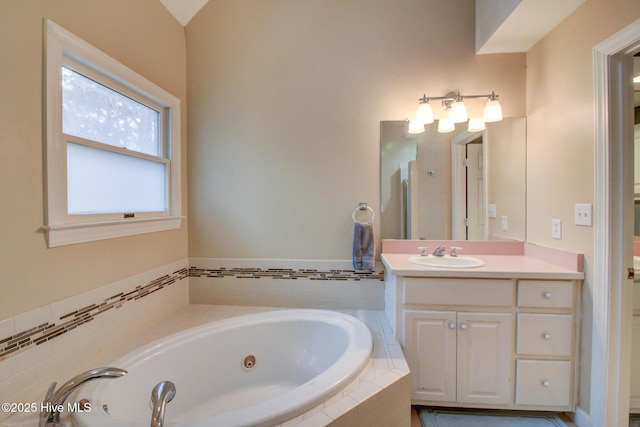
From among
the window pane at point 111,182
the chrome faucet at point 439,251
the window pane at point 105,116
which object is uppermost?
the window pane at point 105,116

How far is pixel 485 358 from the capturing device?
1491mm

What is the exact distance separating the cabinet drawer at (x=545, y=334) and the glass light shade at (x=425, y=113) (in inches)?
50.7

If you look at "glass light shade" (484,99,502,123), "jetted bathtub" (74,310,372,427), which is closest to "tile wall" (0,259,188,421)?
"jetted bathtub" (74,310,372,427)

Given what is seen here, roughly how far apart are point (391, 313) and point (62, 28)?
7.07 ft

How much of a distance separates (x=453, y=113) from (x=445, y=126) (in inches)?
3.7

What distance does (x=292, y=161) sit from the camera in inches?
78.2

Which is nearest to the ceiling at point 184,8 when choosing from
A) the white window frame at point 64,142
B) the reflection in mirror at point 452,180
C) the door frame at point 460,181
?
the white window frame at point 64,142

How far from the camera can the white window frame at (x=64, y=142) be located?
3.63ft

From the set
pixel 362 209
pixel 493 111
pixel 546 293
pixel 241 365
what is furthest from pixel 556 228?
pixel 241 365

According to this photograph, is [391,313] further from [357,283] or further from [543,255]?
[543,255]

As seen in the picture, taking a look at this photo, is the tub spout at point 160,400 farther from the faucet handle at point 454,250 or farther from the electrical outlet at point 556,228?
the electrical outlet at point 556,228

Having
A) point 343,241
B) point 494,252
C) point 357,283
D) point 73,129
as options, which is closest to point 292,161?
point 343,241

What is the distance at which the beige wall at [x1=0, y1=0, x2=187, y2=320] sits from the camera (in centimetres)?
99

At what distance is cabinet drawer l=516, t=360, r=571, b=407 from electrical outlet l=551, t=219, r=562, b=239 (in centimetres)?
69
